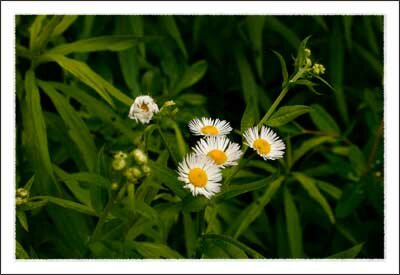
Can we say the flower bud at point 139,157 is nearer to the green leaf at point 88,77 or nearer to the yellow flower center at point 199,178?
the yellow flower center at point 199,178

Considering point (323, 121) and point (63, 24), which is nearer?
point (63, 24)

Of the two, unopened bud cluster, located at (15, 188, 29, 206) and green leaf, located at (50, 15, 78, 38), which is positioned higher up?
green leaf, located at (50, 15, 78, 38)

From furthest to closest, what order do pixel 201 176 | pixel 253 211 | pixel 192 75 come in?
pixel 192 75 → pixel 253 211 → pixel 201 176

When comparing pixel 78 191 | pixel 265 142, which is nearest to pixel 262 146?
pixel 265 142

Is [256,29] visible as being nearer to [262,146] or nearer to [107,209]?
[262,146]

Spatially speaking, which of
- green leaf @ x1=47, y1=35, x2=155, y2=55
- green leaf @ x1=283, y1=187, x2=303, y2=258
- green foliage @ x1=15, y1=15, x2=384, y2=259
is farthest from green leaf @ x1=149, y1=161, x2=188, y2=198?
green leaf @ x1=283, y1=187, x2=303, y2=258

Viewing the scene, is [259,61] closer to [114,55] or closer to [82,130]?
[114,55]

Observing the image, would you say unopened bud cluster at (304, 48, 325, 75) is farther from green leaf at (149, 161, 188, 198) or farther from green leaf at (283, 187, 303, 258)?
green leaf at (283, 187, 303, 258)

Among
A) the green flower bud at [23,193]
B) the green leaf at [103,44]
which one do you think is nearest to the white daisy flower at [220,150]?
the green flower bud at [23,193]
